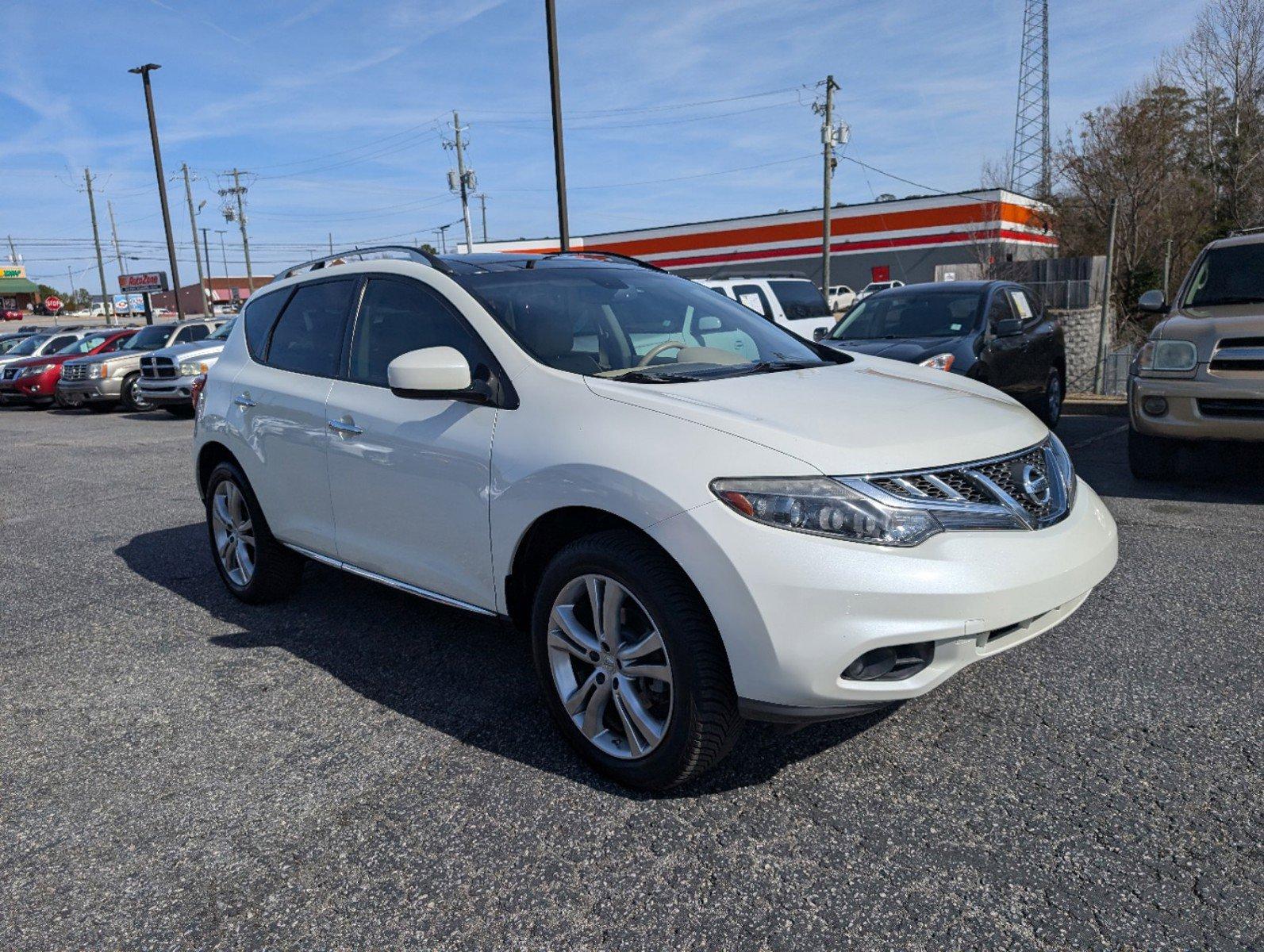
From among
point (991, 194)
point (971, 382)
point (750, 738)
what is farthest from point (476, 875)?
point (991, 194)

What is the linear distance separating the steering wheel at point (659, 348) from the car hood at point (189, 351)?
50.1 feet

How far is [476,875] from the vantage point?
2582 millimetres

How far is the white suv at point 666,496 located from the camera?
2615 mm

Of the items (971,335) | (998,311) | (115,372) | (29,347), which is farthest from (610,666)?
(29,347)

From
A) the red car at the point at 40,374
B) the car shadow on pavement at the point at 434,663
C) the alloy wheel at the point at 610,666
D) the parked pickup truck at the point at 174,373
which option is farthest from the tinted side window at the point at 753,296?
the red car at the point at 40,374

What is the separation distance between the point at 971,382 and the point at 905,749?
1.57m

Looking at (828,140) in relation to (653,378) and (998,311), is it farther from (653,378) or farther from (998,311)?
(653,378)

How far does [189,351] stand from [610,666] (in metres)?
16.6

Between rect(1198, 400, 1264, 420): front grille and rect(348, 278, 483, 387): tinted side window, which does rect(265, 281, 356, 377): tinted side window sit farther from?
rect(1198, 400, 1264, 420): front grille

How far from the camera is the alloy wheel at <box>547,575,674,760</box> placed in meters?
2.89

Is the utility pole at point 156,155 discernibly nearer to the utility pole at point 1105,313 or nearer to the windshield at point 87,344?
the windshield at point 87,344

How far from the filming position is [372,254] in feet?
14.9

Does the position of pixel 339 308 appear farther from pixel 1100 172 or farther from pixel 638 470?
pixel 1100 172

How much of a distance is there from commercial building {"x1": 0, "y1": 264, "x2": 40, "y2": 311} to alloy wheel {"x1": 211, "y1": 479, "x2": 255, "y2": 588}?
361 feet
